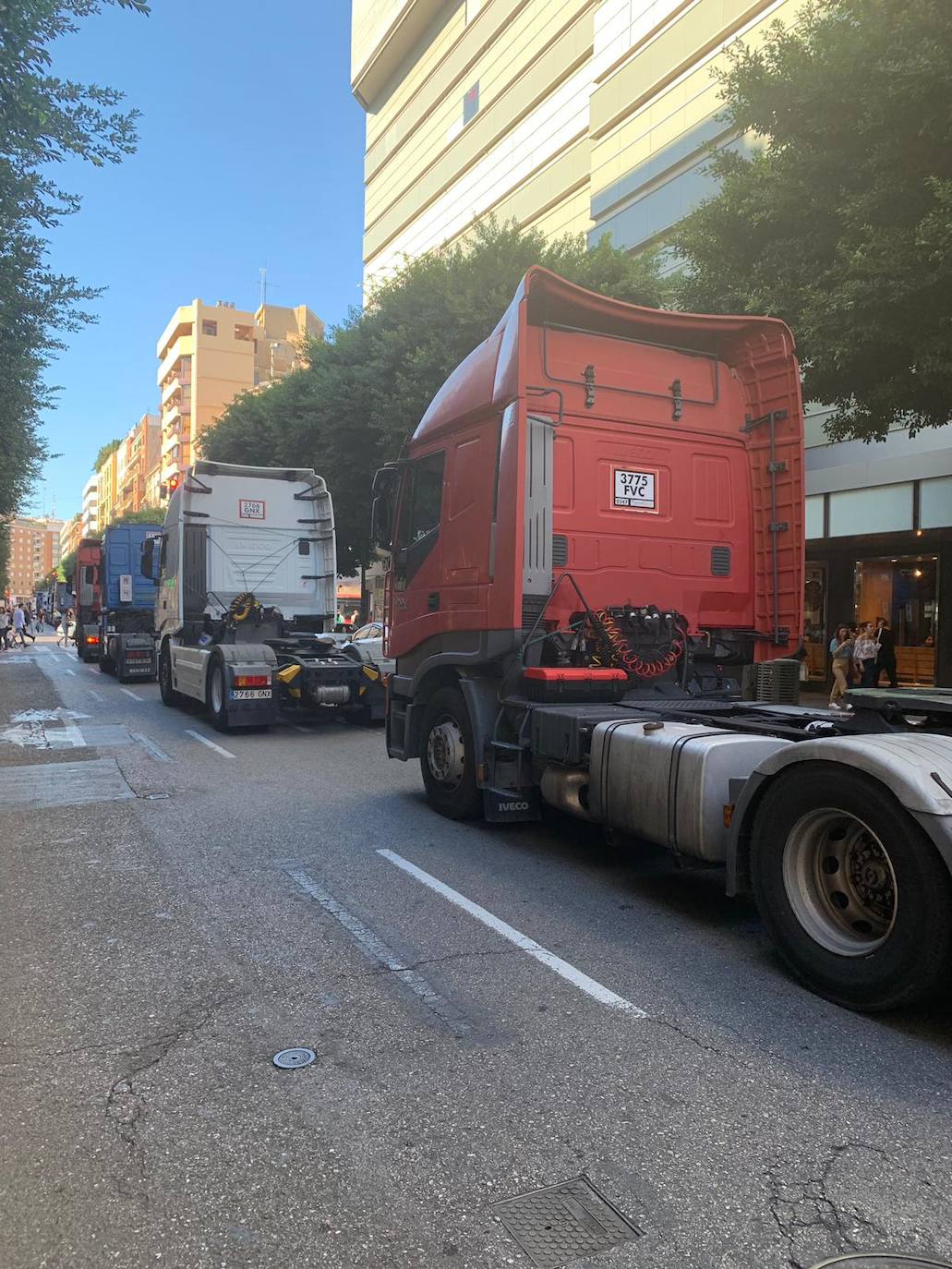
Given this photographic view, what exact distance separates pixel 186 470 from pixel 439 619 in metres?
7.53

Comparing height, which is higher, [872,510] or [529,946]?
[872,510]

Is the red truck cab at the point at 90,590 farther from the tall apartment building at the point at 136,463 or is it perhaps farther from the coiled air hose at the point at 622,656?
the tall apartment building at the point at 136,463

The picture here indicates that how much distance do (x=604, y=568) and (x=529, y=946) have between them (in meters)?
2.91

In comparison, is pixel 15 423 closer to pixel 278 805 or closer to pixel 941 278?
pixel 278 805

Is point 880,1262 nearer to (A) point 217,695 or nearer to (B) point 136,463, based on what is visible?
(A) point 217,695

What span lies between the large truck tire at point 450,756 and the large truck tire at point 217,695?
5207mm

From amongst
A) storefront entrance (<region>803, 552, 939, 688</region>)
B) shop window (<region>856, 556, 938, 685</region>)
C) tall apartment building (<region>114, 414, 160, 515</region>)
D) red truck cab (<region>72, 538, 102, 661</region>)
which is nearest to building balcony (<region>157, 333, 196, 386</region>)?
tall apartment building (<region>114, 414, 160, 515</region>)

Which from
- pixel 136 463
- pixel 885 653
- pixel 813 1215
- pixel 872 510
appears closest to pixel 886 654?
pixel 885 653

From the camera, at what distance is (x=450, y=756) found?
274 inches

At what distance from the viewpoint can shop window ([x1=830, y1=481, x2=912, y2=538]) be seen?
1680cm

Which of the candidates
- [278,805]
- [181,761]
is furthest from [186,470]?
[278,805]

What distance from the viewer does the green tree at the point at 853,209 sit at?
8.46 meters

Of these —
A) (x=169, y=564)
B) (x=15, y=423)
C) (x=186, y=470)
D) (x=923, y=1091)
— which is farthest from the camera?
(x=15, y=423)

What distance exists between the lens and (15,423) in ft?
53.9
